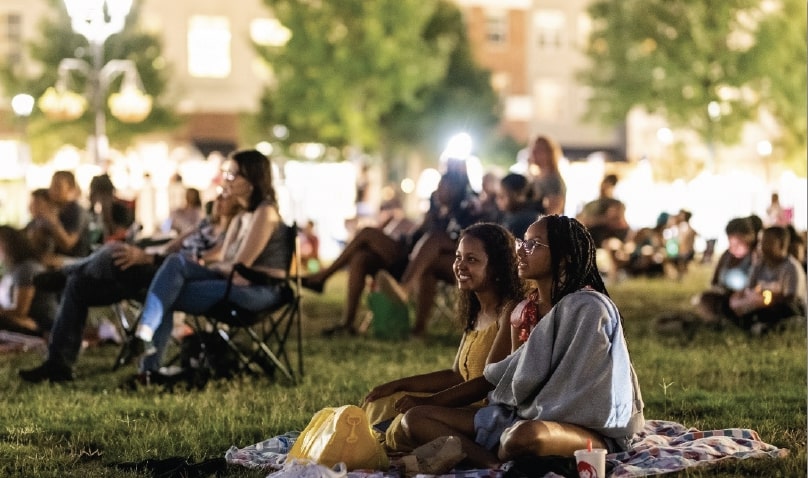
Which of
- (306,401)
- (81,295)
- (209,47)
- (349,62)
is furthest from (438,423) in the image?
(209,47)

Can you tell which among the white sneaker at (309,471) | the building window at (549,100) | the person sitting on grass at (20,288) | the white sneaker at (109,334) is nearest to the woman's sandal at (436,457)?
the white sneaker at (309,471)

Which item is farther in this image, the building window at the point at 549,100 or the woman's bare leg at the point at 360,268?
the building window at the point at 549,100

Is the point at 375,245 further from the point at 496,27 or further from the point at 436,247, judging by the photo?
the point at 496,27

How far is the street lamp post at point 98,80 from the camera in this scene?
14448 mm

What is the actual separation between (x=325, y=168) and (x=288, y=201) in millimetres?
9497

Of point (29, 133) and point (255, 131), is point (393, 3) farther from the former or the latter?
point (29, 133)

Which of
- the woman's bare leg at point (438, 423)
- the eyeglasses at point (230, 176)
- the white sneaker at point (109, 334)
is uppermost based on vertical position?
the eyeglasses at point (230, 176)

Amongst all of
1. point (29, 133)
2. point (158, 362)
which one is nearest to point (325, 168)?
point (29, 133)

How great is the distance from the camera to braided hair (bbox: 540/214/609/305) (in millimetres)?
5035

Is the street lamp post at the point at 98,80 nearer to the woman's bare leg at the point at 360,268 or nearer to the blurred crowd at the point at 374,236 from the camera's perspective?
the blurred crowd at the point at 374,236

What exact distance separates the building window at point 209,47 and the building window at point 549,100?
1386 centimetres

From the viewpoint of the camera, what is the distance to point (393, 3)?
34.6 m

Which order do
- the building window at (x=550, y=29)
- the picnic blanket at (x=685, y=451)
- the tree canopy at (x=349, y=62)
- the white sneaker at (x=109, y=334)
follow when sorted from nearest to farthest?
the picnic blanket at (x=685, y=451), the white sneaker at (x=109, y=334), the tree canopy at (x=349, y=62), the building window at (x=550, y=29)

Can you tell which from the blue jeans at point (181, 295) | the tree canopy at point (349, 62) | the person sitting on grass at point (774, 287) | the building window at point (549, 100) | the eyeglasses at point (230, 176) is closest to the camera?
the blue jeans at point (181, 295)
